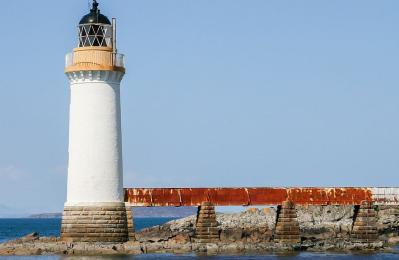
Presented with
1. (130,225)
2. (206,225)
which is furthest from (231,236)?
(130,225)

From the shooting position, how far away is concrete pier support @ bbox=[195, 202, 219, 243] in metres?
48.9

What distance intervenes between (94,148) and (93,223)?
132 inches

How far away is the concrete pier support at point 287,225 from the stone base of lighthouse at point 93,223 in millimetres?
8111

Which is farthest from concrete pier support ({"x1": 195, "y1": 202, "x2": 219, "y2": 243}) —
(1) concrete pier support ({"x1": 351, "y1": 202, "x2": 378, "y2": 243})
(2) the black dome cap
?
(2) the black dome cap

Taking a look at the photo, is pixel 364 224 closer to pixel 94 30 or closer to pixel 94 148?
pixel 94 148

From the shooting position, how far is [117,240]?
46.5 metres

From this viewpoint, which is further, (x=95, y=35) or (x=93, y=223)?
(x=95, y=35)

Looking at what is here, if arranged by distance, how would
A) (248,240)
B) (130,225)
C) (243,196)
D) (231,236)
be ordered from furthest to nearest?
(231,236)
(248,240)
(243,196)
(130,225)

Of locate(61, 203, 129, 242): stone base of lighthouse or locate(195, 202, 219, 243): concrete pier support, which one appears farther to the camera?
locate(195, 202, 219, 243): concrete pier support

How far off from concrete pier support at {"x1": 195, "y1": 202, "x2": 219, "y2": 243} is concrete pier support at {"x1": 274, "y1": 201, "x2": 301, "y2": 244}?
10.4 ft

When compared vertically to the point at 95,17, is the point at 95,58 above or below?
below

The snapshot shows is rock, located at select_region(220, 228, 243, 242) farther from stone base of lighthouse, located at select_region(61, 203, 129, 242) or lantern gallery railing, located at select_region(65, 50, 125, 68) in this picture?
lantern gallery railing, located at select_region(65, 50, 125, 68)

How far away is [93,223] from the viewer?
46031mm

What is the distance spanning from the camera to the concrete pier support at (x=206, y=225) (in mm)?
48906
